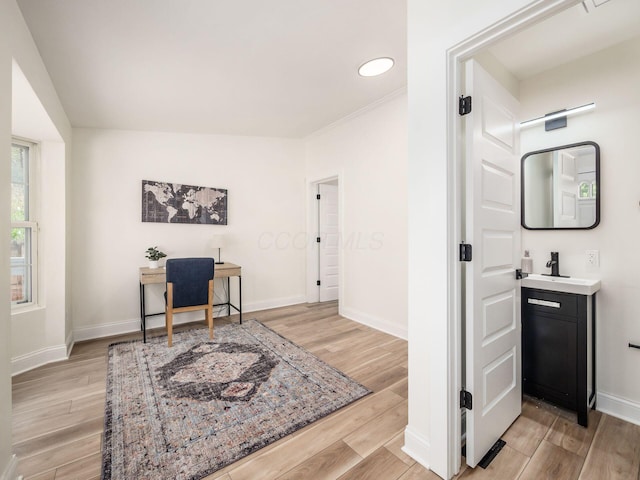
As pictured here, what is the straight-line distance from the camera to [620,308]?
1.85m

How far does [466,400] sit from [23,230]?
149 inches

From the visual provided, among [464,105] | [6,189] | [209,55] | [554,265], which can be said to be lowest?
[554,265]

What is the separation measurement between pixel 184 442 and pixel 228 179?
10.5 feet

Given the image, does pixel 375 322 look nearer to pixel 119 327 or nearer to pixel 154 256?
pixel 154 256

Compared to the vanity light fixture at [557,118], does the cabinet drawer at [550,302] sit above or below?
below

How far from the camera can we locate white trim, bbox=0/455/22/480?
49.2 inches

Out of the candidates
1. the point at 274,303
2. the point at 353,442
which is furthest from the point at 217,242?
the point at 353,442

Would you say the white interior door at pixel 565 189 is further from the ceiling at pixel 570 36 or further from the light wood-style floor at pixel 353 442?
the light wood-style floor at pixel 353 442

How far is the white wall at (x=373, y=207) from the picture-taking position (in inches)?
127

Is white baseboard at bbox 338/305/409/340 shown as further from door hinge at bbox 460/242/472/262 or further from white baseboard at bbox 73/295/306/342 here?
door hinge at bbox 460/242/472/262

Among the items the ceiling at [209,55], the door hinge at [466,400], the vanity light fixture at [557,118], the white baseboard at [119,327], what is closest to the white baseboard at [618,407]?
the door hinge at [466,400]

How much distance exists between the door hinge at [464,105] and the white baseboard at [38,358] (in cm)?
378

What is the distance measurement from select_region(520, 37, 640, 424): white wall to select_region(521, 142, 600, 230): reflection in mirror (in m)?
0.05

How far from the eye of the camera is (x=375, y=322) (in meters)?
3.54
